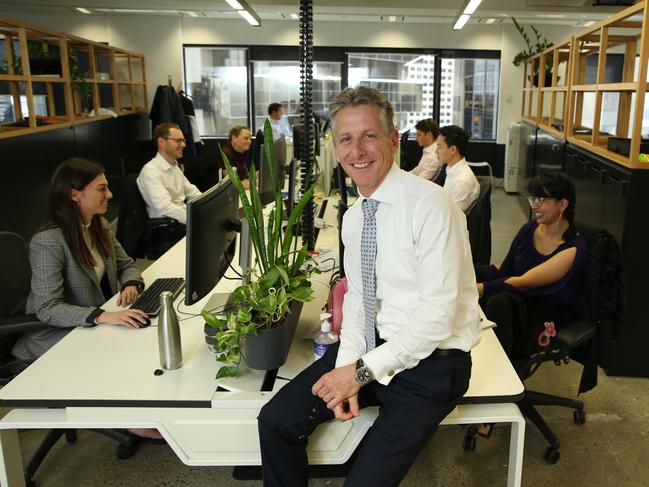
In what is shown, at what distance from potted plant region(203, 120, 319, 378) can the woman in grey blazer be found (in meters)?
A: 0.51

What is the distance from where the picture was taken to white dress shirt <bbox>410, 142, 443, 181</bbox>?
17.1ft

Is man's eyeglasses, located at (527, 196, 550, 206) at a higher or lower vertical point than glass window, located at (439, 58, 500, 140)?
lower

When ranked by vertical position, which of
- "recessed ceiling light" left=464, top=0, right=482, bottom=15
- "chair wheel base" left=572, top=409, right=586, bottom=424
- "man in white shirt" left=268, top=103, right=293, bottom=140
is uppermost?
"recessed ceiling light" left=464, top=0, right=482, bottom=15

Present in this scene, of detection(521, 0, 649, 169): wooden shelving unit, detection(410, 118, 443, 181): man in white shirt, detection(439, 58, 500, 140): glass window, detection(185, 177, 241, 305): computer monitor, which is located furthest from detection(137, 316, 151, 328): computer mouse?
detection(439, 58, 500, 140): glass window

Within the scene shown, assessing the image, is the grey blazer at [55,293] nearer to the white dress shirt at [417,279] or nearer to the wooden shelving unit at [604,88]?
the white dress shirt at [417,279]

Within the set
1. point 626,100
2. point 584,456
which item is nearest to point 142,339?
point 584,456

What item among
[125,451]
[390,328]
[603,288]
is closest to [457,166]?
[603,288]

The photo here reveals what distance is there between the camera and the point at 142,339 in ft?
6.45

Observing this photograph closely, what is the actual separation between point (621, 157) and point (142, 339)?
259 cm

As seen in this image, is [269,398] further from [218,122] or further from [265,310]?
[218,122]

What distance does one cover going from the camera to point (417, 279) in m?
1.59

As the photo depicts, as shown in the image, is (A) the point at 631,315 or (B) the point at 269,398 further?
(A) the point at 631,315

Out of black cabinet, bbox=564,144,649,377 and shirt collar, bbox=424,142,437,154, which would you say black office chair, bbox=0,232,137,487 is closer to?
black cabinet, bbox=564,144,649,377

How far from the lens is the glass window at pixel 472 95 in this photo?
942 centimetres
